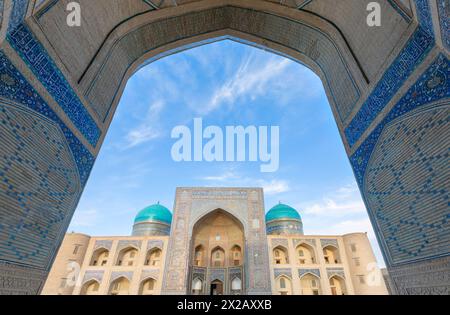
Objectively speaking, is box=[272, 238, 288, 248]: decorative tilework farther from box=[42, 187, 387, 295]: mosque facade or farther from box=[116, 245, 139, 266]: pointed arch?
box=[116, 245, 139, 266]: pointed arch

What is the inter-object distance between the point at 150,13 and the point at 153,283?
46.5ft

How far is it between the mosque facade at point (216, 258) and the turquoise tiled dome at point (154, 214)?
8.31 ft

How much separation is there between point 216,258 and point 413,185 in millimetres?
13332

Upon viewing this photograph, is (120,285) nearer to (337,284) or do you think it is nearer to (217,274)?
(217,274)

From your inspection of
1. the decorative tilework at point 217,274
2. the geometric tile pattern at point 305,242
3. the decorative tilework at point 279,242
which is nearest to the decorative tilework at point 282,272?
the decorative tilework at point 279,242

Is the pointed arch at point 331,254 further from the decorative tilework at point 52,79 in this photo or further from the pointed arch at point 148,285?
the decorative tilework at point 52,79

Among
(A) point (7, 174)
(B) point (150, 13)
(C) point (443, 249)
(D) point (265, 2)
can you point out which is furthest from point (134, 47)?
(C) point (443, 249)

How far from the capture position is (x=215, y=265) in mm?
13742

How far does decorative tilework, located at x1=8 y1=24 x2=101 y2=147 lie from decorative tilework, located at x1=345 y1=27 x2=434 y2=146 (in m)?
3.89

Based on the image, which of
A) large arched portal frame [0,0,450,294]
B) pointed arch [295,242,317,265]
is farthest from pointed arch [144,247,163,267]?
large arched portal frame [0,0,450,294]

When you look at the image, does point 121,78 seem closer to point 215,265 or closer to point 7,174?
point 7,174

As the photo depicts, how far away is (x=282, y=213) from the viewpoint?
56.9 feet

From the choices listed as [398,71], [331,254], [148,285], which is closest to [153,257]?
[148,285]
